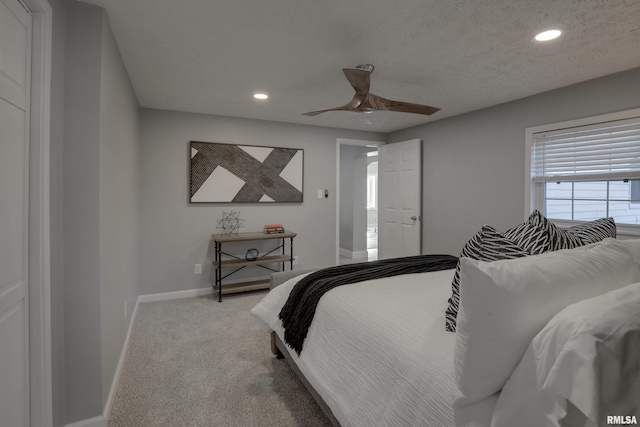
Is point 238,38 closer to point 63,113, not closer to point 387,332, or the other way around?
point 63,113

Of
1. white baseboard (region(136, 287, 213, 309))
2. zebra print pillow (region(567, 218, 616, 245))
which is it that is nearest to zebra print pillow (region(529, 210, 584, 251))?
zebra print pillow (region(567, 218, 616, 245))

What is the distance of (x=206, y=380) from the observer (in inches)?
85.7

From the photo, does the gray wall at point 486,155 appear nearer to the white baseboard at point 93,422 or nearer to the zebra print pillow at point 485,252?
the zebra print pillow at point 485,252

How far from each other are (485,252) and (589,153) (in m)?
→ 2.48

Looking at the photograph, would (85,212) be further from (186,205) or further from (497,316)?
(186,205)

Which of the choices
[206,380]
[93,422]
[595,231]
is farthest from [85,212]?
[595,231]

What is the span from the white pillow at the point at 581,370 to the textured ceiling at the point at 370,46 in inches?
66.0

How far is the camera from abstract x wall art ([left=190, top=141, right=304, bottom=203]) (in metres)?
3.98

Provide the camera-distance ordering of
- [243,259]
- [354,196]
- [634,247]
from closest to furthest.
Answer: [634,247] < [243,259] < [354,196]

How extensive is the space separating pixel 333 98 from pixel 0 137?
275 cm

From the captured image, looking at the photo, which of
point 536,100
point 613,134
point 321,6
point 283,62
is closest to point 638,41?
point 613,134

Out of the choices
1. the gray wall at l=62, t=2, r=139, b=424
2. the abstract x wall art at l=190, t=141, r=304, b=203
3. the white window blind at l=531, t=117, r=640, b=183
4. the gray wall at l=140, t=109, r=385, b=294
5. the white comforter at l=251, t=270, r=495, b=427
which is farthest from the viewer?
the abstract x wall art at l=190, t=141, r=304, b=203

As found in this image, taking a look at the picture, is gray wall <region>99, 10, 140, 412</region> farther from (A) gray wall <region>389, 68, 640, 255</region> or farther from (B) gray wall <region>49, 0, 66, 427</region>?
(A) gray wall <region>389, 68, 640, 255</region>

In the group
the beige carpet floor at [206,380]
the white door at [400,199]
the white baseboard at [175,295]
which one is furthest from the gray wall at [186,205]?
the white door at [400,199]
